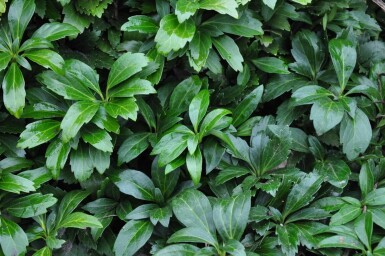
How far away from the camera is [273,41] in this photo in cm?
206

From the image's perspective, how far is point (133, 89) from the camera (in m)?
1.65

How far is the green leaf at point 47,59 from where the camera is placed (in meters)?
1.63

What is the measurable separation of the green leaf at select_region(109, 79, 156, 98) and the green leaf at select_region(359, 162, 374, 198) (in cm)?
85

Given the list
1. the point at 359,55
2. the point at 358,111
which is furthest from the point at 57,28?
the point at 359,55

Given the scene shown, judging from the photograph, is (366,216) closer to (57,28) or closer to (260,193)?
(260,193)

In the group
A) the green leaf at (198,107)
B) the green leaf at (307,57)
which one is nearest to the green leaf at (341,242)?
the green leaf at (198,107)

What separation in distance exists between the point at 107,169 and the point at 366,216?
0.95 m

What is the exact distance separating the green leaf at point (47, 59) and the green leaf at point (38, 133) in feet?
0.63

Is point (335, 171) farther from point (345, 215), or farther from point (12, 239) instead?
point (12, 239)

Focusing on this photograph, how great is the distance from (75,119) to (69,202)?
1.10 feet

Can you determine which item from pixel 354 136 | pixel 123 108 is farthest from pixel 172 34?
pixel 354 136

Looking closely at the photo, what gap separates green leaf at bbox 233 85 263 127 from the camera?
6.16 ft

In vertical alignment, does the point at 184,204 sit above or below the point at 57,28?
below

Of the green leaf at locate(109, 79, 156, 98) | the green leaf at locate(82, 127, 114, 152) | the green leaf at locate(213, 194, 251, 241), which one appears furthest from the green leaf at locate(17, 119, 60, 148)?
the green leaf at locate(213, 194, 251, 241)
